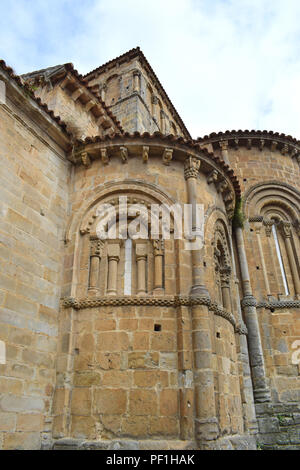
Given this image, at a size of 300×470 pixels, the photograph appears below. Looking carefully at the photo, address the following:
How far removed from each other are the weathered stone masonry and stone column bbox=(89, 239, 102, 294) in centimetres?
2

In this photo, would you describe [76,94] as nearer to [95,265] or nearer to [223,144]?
[223,144]

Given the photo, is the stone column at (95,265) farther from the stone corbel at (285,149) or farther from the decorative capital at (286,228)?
the stone corbel at (285,149)

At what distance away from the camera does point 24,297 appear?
18.5ft

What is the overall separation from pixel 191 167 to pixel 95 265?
2.80 meters

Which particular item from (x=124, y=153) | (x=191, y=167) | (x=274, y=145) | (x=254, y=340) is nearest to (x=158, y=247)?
(x=191, y=167)

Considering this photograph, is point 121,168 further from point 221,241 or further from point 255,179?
point 255,179

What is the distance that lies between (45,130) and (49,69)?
10.5ft

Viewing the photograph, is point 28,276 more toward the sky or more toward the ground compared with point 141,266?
more toward the ground

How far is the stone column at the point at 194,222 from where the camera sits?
6.20m

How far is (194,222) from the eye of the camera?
6.79 meters

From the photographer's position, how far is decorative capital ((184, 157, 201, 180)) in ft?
23.9

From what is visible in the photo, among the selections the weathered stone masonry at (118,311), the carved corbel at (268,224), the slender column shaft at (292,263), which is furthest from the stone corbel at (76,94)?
the slender column shaft at (292,263)

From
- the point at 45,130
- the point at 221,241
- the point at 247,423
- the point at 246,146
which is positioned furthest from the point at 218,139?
the point at 247,423

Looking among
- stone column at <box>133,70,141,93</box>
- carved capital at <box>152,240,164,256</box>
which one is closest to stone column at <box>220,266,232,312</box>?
carved capital at <box>152,240,164,256</box>
